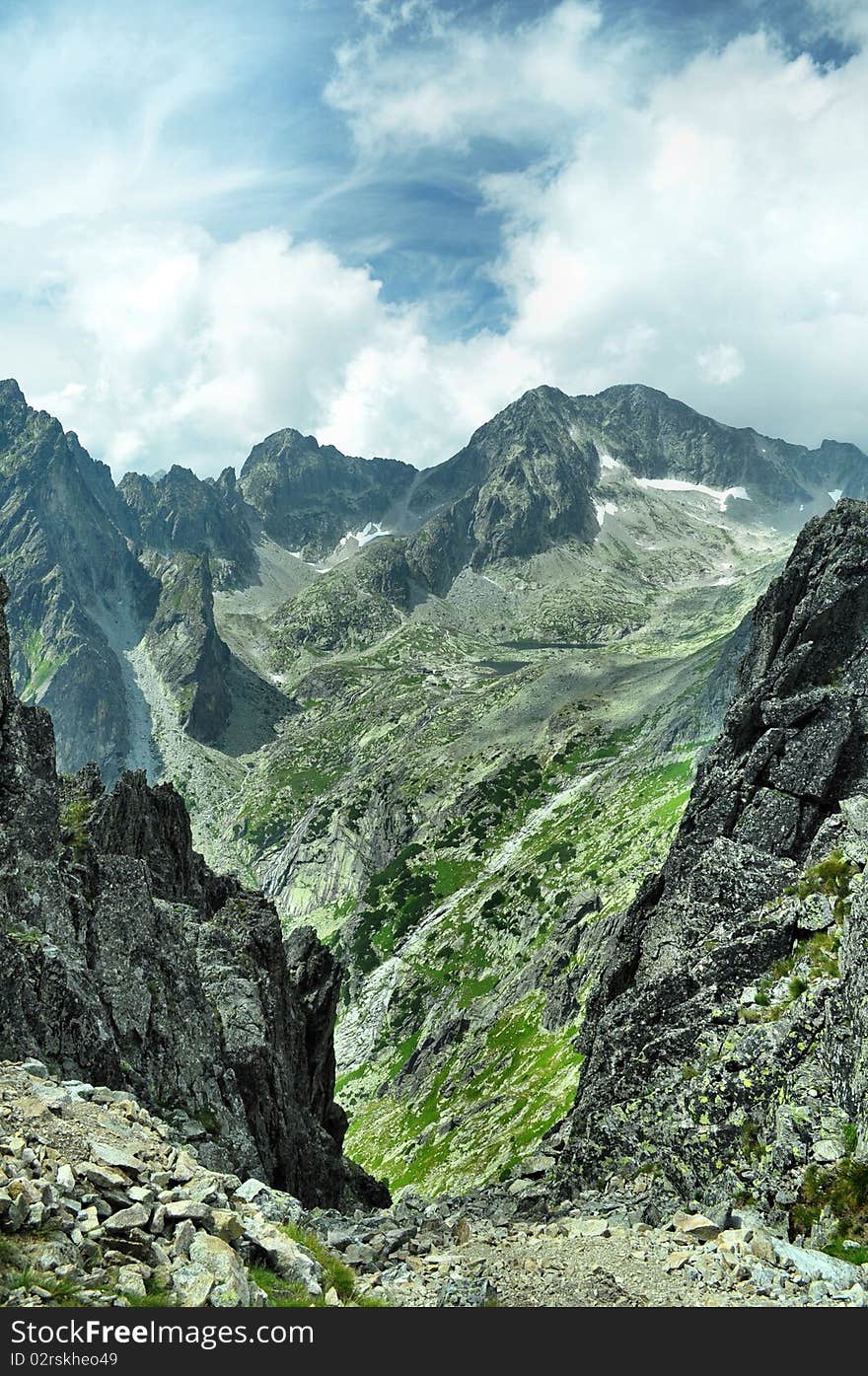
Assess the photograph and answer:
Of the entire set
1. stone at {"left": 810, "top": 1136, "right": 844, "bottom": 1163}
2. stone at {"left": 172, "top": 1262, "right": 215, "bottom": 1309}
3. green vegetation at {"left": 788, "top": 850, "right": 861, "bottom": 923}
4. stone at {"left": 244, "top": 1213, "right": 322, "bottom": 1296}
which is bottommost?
stone at {"left": 810, "top": 1136, "right": 844, "bottom": 1163}

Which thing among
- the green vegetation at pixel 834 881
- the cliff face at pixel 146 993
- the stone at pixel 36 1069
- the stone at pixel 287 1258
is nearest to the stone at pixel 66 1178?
the stone at pixel 287 1258

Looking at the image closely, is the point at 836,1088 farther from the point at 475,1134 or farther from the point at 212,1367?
the point at 475,1134

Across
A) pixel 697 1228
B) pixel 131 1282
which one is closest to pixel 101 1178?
pixel 131 1282

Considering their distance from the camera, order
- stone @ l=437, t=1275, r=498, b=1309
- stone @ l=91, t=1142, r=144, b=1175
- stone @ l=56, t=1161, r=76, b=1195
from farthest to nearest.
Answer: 1. stone @ l=91, t=1142, r=144, b=1175
2. stone @ l=437, t=1275, r=498, b=1309
3. stone @ l=56, t=1161, r=76, b=1195

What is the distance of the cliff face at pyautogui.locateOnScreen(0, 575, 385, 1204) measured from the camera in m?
25.9

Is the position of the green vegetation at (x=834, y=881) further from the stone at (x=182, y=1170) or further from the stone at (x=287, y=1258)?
the stone at (x=182, y=1170)

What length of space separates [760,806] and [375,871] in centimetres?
15547

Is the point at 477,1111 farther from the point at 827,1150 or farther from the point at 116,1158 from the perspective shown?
the point at 116,1158

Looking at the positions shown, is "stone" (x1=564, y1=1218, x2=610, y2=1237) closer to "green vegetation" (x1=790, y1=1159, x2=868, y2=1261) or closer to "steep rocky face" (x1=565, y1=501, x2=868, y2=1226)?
"steep rocky face" (x1=565, y1=501, x2=868, y2=1226)

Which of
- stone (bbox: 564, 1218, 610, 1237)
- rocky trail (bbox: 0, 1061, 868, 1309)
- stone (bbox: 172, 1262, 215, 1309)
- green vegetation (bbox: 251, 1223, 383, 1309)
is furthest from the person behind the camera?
stone (bbox: 564, 1218, 610, 1237)

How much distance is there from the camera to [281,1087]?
37.9m

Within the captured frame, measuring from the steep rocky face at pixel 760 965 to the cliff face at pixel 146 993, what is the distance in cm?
1358

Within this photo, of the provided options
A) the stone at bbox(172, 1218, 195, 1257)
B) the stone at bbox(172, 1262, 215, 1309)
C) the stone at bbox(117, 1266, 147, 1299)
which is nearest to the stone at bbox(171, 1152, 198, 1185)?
the stone at bbox(172, 1218, 195, 1257)

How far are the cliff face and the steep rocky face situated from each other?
13.6 metres
